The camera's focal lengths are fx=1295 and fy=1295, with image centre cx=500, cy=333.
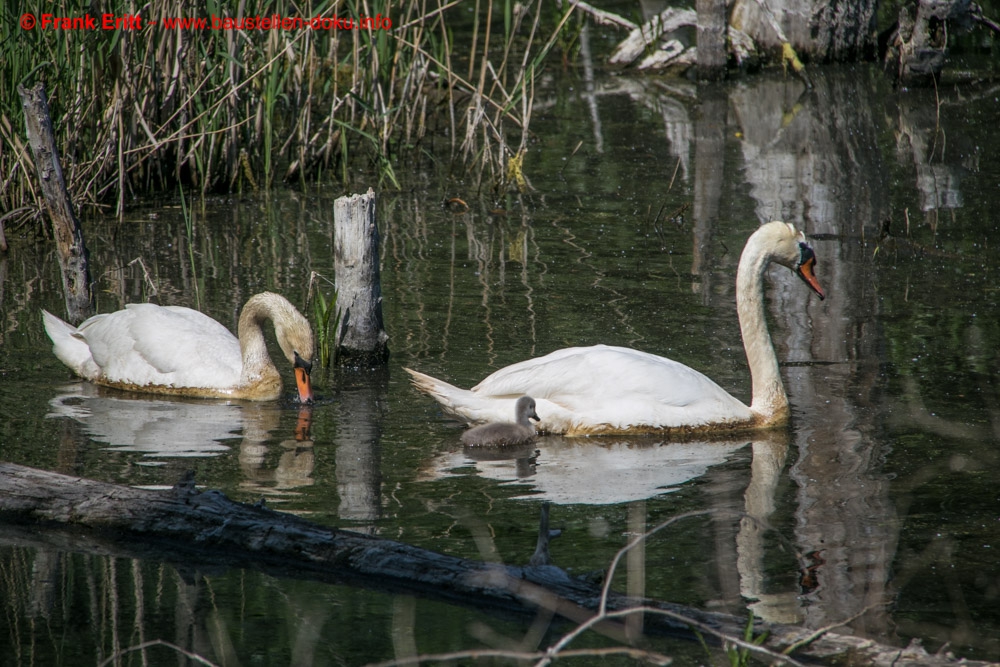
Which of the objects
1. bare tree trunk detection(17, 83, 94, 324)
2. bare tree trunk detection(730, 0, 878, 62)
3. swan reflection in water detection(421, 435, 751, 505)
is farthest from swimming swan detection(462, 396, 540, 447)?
bare tree trunk detection(730, 0, 878, 62)

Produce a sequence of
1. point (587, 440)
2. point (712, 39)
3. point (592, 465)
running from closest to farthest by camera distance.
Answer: point (592, 465) → point (587, 440) → point (712, 39)

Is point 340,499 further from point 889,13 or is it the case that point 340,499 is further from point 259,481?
point 889,13

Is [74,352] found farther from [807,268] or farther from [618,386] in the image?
[807,268]

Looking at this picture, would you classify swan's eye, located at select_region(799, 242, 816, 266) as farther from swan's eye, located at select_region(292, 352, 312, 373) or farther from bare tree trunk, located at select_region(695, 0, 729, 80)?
bare tree trunk, located at select_region(695, 0, 729, 80)

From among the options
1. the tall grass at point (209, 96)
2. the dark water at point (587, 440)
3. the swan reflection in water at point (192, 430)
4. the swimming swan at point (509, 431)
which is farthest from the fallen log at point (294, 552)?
the tall grass at point (209, 96)

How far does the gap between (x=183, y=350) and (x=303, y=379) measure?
0.86 metres

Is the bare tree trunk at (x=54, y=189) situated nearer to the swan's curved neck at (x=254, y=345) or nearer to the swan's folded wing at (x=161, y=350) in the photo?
the swan's folded wing at (x=161, y=350)

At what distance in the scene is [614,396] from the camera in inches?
264

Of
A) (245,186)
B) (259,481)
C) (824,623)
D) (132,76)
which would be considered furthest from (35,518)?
(245,186)

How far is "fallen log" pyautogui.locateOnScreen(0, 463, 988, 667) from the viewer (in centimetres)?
416

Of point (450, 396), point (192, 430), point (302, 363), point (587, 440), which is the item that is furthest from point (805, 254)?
point (192, 430)

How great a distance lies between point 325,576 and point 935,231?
7132 mm

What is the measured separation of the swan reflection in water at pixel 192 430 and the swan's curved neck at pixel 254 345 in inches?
6.9

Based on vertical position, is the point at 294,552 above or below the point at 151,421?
below
